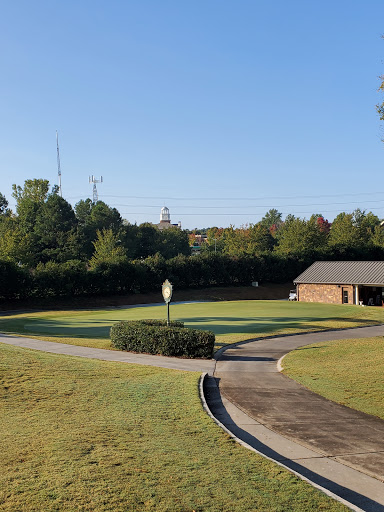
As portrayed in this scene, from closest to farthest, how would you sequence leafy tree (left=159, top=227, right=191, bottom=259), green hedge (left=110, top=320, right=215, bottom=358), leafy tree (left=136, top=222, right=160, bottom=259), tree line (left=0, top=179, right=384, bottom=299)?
green hedge (left=110, top=320, right=215, bottom=358), tree line (left=0, top=179, right=384, bottom=299), leafy tree (left=136, top=222, right=160, bottom=259), leafy tree (left=159, top=227, right=191, bottom=259)

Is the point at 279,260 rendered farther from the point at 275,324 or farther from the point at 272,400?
the point at 272,400

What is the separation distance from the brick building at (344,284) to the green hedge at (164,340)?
34.0 metres

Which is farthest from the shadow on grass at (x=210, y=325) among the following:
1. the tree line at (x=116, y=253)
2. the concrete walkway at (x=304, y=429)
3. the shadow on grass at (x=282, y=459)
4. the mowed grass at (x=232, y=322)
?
the tree line at (x=116, y=253)

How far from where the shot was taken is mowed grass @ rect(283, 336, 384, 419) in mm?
14188

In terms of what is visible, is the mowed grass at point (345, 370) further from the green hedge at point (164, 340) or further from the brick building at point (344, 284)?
the brick building at point (344, 284)

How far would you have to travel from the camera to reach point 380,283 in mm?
51188

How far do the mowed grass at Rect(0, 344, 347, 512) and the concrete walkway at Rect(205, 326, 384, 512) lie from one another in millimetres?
820

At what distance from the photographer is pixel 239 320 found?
3672cm

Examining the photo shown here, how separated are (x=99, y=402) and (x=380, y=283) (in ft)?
145

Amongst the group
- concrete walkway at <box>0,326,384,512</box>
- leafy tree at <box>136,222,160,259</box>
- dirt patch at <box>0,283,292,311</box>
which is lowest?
concrete walkway at <box>0,326,384,512</box>

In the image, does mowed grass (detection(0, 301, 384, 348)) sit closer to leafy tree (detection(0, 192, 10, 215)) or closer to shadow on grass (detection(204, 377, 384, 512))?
shadow on grass (detection(204, 377, 384, 512))

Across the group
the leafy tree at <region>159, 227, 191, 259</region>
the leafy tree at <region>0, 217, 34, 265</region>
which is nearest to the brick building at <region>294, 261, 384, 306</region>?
the leafy tree at <region>0, 217, 34, 265</region>

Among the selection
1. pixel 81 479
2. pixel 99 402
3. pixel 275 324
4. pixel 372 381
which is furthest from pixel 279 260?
pixel 81 479

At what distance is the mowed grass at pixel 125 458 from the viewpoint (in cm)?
659
